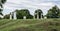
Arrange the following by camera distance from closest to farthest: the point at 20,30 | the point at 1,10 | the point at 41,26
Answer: the point at 20,30, the point at 41,26, the point at 1,10

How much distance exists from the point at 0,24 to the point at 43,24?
31.7 feet

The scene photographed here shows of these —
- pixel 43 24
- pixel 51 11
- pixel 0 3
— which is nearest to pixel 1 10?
pixel 0 3

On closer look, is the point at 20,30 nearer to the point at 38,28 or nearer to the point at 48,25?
the point at 38,28

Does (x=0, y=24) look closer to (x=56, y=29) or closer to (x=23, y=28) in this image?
(x=23, y=28)

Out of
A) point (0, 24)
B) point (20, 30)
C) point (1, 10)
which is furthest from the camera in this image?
point (1, 10)

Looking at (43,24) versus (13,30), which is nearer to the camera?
(13,30)

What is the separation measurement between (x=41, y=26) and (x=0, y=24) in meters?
10.1

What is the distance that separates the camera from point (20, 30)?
1083 inches

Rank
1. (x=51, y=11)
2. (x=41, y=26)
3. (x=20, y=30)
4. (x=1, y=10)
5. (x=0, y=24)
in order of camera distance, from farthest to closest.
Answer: (x=51, y=11) < (x=1, y=10) < (x=0, y=24) < (x=41, y=26) < (x=20, y=30)

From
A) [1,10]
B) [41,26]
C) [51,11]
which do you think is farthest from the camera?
[51,11]

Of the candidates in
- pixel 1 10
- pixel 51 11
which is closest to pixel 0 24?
pixel 1 10

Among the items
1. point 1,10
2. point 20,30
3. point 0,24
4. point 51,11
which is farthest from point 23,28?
point 51,11

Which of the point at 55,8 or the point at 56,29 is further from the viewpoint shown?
the point at 55,8

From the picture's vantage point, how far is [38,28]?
28.4m
